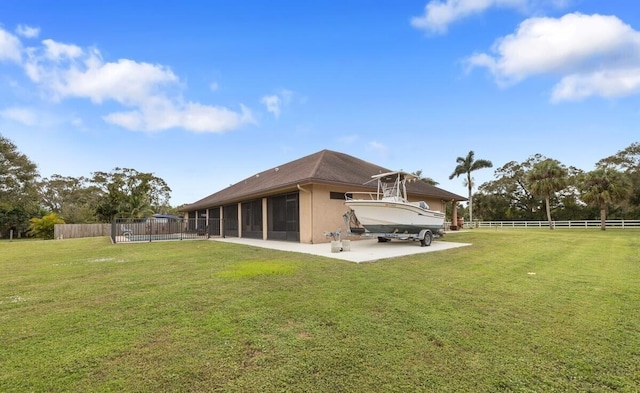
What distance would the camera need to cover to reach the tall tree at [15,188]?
32.7m

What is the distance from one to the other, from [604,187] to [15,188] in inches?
2284

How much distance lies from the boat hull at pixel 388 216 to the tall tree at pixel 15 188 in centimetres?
4137

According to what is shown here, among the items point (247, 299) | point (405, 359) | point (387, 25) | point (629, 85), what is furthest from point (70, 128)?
point (629, 85)

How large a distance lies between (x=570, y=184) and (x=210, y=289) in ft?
140

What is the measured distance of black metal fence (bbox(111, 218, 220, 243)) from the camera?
18516mm

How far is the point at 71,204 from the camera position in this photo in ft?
137

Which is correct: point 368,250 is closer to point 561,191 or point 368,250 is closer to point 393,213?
point 393,213

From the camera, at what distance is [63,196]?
42.7m

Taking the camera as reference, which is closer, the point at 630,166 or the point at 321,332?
the point at 321,332

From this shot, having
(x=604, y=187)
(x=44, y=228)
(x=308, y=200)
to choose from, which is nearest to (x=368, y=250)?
(x=308, y=200)

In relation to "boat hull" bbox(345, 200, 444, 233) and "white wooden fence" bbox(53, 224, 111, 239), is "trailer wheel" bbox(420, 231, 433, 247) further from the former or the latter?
"white wooden fence" bbox(53, 224, 111, 239)

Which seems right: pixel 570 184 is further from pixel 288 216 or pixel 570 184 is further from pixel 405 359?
pixel 405 359

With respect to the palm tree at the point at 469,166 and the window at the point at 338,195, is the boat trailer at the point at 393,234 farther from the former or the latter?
the palm tree at the point at 469,166

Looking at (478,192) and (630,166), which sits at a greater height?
(630,166)
